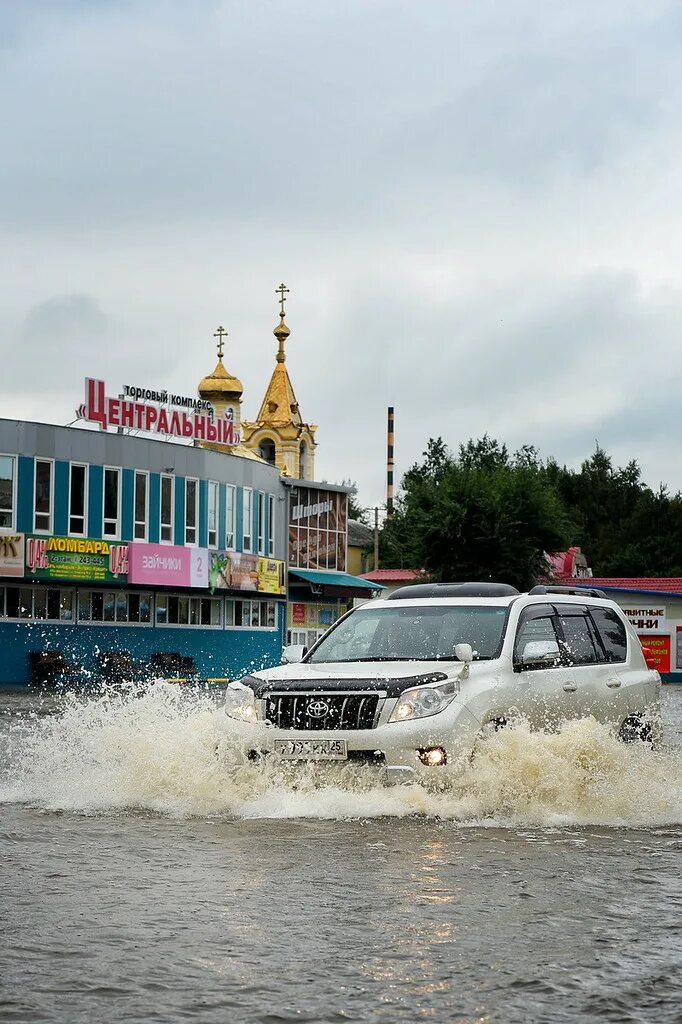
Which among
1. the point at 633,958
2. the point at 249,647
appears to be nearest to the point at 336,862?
the point at 633,958

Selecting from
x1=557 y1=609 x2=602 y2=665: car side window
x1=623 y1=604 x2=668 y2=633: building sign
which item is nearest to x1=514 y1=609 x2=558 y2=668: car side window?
x1=557 y1=609 x2=602 y2=665: car side window

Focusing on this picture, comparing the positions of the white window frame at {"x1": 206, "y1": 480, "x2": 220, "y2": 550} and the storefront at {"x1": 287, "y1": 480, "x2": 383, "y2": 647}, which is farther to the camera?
the storefront at {"x1": 287, "y1": 480, "x2": 383, "y2": 647}

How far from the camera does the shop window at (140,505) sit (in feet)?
176

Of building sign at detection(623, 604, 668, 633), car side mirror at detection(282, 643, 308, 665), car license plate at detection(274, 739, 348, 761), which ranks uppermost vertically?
building sign at detection(623, 604, 668, 633)

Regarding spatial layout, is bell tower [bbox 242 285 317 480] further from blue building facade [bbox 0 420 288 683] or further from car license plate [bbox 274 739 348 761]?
car license plate [bbox 274 739 348 761]

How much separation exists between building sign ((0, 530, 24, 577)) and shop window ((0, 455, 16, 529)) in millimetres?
789

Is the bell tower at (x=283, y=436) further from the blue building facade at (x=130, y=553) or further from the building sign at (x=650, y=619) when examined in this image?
the building sign at (x=650, y=619)

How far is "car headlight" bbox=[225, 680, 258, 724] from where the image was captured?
11.4m

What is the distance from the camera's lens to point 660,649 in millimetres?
56094

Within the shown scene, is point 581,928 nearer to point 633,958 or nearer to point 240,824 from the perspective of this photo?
point 633,958

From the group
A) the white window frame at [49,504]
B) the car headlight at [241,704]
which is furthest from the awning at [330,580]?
the car headlight at [241,704]

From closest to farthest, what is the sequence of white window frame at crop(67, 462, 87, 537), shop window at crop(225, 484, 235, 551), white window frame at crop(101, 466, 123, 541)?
white window frame at crop(67, 462, 87, 537)
white window frame at crop(101, 466, 123, 541)
shop window at crop(225, 484, 235, 551)

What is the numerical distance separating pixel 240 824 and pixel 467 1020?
5.35 meters

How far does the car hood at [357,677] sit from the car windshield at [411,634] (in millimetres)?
341
